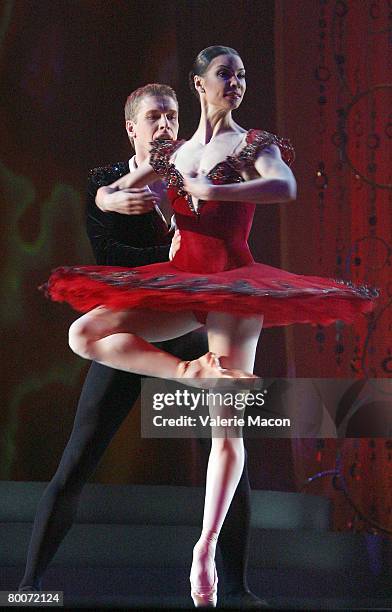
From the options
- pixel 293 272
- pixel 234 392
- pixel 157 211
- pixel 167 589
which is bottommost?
pixel 167 589

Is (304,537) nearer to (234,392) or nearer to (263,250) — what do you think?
(234,392)

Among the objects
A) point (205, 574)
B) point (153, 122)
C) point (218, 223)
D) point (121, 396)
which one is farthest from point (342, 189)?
point (205, 574)

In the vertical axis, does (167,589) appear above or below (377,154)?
below

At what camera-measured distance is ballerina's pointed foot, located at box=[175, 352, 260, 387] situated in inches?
108

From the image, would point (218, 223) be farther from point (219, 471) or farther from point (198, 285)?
point (219, 471)

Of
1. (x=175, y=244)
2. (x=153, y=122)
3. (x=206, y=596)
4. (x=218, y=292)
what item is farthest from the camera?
(x=153, y=122)

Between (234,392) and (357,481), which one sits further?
(357,481)

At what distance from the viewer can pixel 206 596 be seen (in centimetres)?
275

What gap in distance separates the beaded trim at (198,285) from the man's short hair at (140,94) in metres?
0.59

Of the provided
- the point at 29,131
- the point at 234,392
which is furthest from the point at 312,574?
the point at 29,131

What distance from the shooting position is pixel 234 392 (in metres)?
2.80

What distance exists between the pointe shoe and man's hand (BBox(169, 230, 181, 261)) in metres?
0.99

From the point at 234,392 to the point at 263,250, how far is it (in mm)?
478

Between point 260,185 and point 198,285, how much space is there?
0.37 meters
